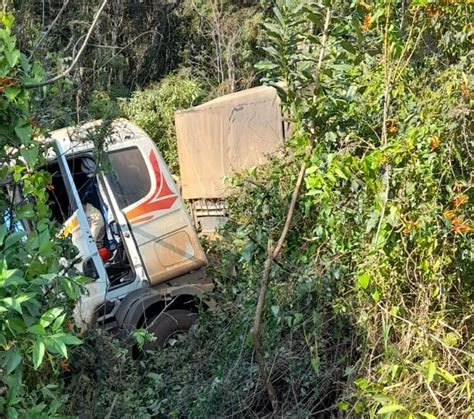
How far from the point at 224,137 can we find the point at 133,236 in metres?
2.59

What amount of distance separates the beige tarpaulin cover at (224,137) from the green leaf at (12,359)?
189 inches

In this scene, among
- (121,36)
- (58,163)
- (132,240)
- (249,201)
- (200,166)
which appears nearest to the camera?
(249,201)

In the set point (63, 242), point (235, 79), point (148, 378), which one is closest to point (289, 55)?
point (63, 242)

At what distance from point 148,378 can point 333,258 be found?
1710 millimetres

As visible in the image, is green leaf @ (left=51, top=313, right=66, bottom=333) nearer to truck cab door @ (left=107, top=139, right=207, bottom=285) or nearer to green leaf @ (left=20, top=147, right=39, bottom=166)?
green leaf @ (left=20, top=147, right=39, bottom=166)

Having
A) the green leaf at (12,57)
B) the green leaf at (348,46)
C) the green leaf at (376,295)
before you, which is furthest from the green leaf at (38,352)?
the green leaf at (348,46)

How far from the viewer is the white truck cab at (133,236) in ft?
17.5

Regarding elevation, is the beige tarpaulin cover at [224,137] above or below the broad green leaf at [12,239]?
below

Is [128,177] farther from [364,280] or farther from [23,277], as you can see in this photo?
[23,277]

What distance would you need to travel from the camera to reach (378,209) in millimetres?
3350

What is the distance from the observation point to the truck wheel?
18.0 feet

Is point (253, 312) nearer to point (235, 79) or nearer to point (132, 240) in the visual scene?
point (132, 240)

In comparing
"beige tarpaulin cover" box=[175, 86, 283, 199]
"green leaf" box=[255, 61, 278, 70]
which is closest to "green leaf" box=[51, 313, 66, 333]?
"green leaf" box=[255, 61, 278, 70]

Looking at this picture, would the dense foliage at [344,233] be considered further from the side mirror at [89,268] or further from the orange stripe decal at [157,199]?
the orange stripe decal at [157,199]
